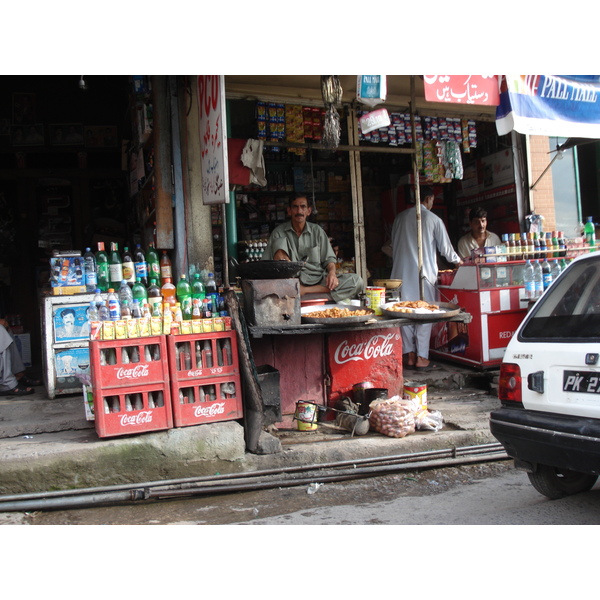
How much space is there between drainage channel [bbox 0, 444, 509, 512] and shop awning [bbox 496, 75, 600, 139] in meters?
3.86

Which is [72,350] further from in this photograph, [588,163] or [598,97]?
[588,163]

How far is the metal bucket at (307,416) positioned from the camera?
5.39 metres

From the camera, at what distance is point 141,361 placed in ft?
14.9

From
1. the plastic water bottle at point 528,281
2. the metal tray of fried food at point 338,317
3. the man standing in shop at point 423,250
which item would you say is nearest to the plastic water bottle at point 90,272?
the metal tray of fried food at point 338,317

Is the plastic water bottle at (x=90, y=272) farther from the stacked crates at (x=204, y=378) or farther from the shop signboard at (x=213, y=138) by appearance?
the stacked crates at (x=204, y=378)

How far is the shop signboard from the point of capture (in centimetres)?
480

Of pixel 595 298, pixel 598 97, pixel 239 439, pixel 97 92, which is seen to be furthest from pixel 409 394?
pixel 97 92

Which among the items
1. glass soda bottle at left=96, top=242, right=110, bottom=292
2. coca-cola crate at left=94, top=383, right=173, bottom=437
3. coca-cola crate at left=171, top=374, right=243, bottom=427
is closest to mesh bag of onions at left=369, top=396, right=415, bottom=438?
coca-cola crate at left=171, top=374, right=243, bottom=427

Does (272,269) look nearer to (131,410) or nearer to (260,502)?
(131,410)

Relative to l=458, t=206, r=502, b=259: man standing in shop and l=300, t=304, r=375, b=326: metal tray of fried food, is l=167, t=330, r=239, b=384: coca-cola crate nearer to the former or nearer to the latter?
l=300, t=304, r=375, b=326: metal tray of fried food

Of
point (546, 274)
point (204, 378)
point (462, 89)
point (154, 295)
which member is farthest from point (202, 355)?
point (546, 274)

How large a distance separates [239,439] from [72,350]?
2.01 meters

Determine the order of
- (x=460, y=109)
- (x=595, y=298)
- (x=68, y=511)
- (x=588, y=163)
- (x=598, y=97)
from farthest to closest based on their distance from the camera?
(x=588, y=163), (x=460, y=109), (x=598, y=97), (x=68, y=511), (x=595, y=298)

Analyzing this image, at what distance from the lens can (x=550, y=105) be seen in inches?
271
